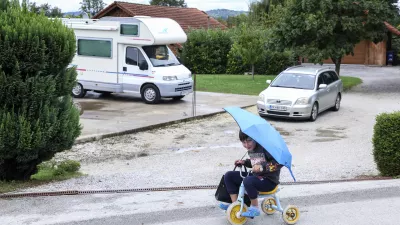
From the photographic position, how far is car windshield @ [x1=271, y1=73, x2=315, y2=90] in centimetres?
1817

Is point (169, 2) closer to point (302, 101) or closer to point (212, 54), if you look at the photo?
point (212, 54)

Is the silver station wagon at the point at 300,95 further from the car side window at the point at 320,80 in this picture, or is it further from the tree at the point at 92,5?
the tree at the point at 92,5

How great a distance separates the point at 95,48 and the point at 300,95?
8.49 metres

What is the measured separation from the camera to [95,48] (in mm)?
21188

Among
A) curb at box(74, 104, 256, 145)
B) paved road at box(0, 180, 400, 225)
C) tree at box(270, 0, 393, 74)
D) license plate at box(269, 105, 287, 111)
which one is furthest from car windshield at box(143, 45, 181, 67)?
paved road at box(0, 180, 400, 225)

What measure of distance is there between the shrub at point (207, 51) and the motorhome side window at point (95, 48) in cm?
1712

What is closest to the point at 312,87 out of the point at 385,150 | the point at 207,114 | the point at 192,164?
the point at 207,114

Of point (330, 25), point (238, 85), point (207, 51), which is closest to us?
point (330, 25)

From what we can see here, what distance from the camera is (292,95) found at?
17.4 meters

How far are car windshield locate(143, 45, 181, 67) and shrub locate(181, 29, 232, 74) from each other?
16.8 metres

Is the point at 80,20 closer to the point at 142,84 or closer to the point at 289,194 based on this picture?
the point at 142,84

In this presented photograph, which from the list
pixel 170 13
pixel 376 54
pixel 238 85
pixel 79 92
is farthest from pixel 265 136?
pixel 376 54

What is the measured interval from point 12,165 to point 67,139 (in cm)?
97

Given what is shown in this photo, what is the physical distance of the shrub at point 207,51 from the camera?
38.1 m
